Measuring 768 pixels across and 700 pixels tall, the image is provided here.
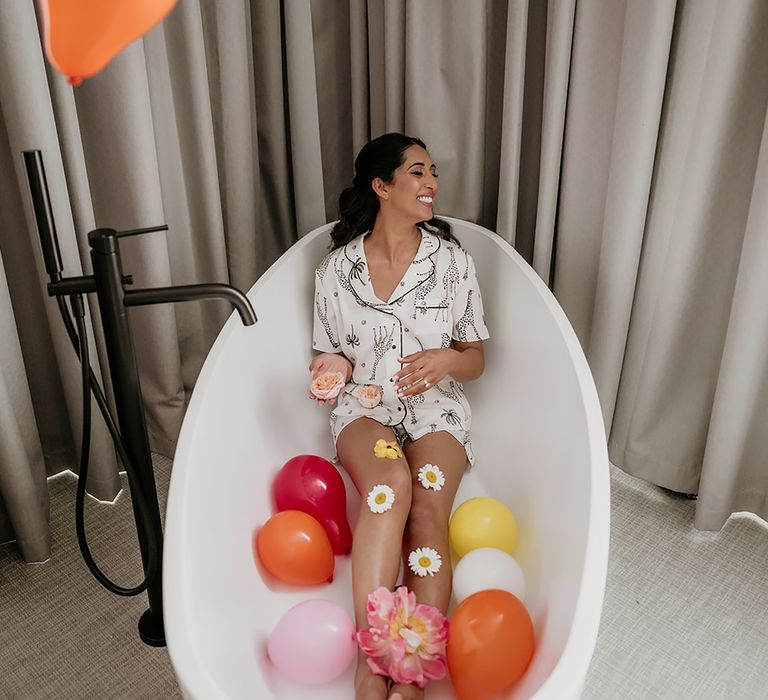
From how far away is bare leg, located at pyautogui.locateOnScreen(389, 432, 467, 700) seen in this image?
1400mm

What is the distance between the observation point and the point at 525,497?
163cm

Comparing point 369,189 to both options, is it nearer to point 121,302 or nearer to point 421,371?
point 421,371

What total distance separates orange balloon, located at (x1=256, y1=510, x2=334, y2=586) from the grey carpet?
13.6 inches

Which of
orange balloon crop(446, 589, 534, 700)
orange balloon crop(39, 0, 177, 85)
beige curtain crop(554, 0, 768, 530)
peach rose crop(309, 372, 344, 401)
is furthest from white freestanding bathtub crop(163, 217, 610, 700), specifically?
orange balloon crop(39, 0, 177, 85)

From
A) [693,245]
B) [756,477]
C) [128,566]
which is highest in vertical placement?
[693,245]

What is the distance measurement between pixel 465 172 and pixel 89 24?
4.92ft

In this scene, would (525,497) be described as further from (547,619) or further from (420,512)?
(547,619)

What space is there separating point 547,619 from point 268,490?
67 centimetres

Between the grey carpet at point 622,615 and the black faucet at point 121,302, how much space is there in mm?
489

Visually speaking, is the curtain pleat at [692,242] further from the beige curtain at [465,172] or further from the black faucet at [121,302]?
the black faucet at [121,302]

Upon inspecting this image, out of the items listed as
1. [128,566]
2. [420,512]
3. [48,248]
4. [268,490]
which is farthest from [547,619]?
[128,566]

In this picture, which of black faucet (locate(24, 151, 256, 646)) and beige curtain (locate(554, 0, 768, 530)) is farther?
beige curtain (locate(554, 0, 768, 530))

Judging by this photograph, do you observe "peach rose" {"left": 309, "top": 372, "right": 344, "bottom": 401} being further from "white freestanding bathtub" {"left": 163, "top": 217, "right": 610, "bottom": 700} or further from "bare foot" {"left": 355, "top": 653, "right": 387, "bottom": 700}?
"bare foot" {"left": 355, "top": 653, "right": 387, "bottom": 700}

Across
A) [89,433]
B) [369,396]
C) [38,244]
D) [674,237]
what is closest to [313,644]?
[89,433]
